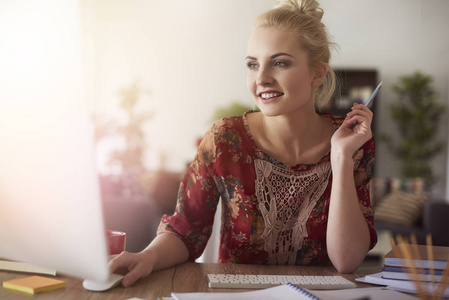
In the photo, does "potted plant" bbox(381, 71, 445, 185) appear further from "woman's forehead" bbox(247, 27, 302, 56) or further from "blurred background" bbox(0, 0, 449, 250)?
"woman's forehead" bbox(247, 27, 302, 56)

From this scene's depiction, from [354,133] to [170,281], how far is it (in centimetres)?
59

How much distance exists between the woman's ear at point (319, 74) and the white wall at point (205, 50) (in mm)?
4745

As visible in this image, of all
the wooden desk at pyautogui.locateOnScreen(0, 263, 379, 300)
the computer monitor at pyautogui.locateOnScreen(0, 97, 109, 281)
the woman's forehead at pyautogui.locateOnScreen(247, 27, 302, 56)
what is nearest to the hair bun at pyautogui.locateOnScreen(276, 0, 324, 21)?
the woman's forehead at pyautogui.locateOnScreen(247, 27, 302, 56)

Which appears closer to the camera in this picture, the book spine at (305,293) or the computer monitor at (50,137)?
the computer monitor at (50,137)

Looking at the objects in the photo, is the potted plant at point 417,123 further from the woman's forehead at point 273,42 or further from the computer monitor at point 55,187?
the computer monitor at point 55,187

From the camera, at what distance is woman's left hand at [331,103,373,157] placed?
1.13 metres

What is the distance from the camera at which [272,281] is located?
34.7 inches

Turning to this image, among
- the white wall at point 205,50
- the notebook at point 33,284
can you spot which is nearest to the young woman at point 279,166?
the notebook at point 33,284

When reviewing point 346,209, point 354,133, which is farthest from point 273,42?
point 346,209

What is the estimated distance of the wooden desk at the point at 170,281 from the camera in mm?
782

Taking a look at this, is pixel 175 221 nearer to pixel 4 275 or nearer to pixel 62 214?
pixel 4 275

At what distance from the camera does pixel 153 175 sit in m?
3.67

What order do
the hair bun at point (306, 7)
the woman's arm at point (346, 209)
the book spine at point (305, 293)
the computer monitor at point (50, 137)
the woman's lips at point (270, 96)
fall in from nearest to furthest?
the computer monitor at point (50, 137) < the book spine at point (305, 293) < the woman's arm at point (346, 209) < the woman's lips at point (270, 96) < the hair bun at point (306, 7)

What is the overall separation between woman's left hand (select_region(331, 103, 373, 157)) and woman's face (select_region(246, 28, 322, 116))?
136 mm
